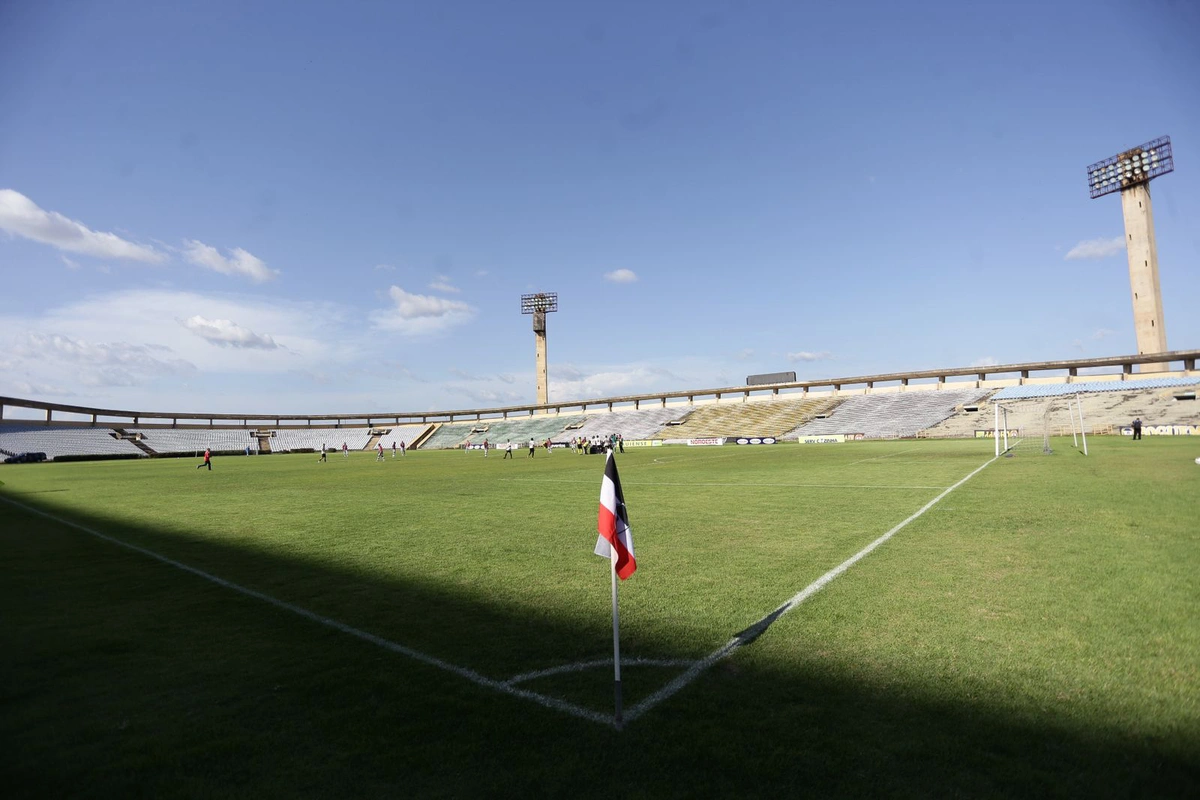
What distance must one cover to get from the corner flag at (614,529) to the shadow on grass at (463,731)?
105 centimetres

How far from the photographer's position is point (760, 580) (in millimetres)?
7934

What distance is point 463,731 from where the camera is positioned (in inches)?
166

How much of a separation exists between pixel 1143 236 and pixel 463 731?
86691 millimetres

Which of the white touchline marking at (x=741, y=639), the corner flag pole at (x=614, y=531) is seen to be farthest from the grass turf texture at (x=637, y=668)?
the corner flag pole at (x=614, y=531)

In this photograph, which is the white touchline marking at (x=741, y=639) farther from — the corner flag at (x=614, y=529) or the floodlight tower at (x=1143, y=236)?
the floodlight tower at (x=1143, y=236)

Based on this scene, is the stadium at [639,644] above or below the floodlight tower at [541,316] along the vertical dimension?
below

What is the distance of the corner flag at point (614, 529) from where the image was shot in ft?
15.3

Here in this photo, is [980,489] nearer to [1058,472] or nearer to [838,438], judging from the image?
[1058,472]

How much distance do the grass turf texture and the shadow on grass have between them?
0.02 m

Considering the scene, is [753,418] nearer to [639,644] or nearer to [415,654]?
[639,644]

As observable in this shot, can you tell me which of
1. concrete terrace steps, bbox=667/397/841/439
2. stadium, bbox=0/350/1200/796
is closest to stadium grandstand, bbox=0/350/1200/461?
concrete terrace steps, bbox=667/397/841/439

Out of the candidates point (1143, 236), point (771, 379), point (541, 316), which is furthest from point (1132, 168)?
point (541, 316)

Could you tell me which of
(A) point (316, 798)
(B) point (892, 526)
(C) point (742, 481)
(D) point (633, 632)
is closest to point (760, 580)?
(D) point (633, 632)

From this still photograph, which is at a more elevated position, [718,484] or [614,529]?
[614,529]
